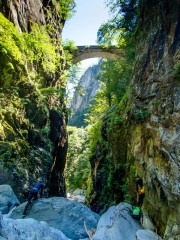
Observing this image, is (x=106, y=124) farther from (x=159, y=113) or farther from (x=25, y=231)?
(x=25, y=231)

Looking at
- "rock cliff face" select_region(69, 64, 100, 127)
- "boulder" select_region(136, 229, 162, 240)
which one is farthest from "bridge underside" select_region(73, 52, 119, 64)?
"rock cliff face" select_region(69, 64, 100, 127)

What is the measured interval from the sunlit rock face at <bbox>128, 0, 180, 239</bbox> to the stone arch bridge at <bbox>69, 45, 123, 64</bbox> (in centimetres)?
1616

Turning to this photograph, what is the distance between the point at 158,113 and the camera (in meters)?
6.36

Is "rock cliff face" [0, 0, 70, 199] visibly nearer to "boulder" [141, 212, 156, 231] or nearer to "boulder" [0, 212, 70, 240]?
"boulder" [0, 212, 70, 240]

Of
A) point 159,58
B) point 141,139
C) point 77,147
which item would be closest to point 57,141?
point 141,139

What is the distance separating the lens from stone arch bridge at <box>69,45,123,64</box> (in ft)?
80.4

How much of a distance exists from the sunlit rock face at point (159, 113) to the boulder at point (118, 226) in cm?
68

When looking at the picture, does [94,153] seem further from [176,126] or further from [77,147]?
[77,147]

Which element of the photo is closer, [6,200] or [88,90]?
[6,200]

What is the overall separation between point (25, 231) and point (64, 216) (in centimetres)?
265

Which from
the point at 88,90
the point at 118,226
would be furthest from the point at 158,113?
the point at 88,90

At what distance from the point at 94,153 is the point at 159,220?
10.6 m

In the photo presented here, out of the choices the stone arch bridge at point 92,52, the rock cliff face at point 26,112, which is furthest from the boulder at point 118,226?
the stone arch bridge at point 92,52

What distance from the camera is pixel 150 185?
262 inches
